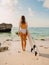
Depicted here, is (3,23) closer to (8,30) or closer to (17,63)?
(8,30)

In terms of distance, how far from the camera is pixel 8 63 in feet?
16.5

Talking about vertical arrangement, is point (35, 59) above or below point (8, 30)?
above

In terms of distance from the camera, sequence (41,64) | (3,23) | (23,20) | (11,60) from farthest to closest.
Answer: (3,23)
(23,20)
(11,60)
(41,64)

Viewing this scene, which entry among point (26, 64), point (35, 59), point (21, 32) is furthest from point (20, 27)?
point (26, 64)

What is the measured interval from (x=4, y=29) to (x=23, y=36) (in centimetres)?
2593

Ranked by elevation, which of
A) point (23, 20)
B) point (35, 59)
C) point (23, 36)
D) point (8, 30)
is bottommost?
point (8, 30)

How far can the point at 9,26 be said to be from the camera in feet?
108

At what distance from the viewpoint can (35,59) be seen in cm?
548

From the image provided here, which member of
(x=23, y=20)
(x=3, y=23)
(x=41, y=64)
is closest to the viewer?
(x=41, y=64)

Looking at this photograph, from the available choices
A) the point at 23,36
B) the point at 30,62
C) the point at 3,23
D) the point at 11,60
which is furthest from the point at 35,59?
the point at 3,23

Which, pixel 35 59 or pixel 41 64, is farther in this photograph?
pixel 35 59

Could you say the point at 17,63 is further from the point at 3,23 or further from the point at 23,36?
the point at 3,23

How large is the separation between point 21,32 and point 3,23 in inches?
1006

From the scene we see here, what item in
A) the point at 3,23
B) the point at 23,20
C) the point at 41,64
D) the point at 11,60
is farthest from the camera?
the point at 3,23
